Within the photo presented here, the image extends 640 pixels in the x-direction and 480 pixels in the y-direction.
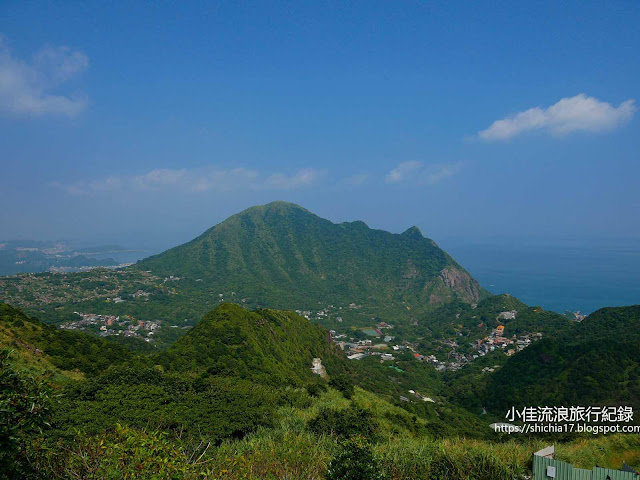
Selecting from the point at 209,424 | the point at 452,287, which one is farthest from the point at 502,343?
the point at 452,287

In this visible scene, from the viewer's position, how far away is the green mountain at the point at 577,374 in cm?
3093

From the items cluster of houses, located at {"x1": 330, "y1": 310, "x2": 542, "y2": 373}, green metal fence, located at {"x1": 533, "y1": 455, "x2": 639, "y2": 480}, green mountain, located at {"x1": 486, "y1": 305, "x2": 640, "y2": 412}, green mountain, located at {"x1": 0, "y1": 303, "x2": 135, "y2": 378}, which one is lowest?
cluster of houses, located at {"x1": 330, "y1": 310, "x2": 542, "y2": 373}

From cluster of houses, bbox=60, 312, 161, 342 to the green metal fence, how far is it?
62.6 meters

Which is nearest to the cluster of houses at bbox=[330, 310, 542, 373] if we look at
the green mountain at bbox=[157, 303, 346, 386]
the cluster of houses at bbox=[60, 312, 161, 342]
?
the green mountain at bbox=[157, 303, 346, 386]

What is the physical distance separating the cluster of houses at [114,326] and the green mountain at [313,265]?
38.9 metres

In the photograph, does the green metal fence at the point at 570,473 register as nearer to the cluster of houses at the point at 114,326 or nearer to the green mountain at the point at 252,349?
the green mountain at the point at 252,349

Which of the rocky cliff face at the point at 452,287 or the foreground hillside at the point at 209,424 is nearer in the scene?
the foreground hillside at the point at 209,424

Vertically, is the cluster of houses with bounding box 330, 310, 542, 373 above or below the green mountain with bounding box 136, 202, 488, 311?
below

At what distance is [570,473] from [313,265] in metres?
141

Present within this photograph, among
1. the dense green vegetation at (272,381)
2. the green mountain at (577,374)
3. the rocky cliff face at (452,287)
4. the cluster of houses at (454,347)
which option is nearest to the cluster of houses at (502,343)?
the cluster of houses at (454,347)

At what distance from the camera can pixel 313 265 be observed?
148000mm

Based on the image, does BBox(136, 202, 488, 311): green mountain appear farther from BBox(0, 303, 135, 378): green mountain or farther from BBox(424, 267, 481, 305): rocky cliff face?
BBox(0, 303, 135, 378): green mountain

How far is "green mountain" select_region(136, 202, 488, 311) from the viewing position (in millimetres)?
122188

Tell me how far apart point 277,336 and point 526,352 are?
3095cm
